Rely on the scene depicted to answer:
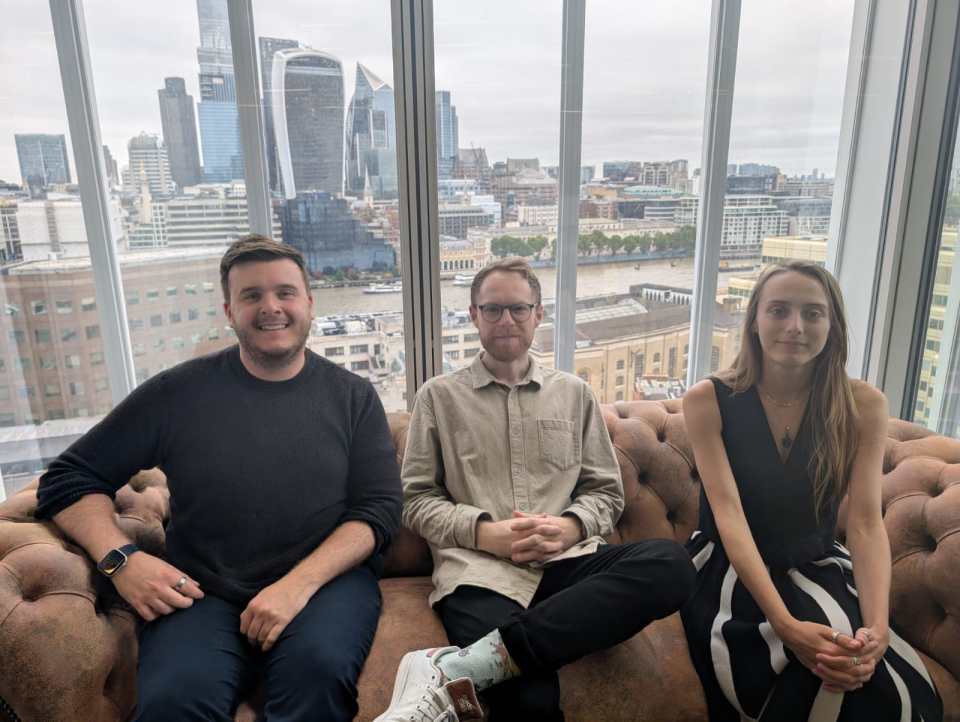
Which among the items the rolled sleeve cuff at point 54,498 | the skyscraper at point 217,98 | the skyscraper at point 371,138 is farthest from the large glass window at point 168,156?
the rolled sleeve cuff at point 54,498

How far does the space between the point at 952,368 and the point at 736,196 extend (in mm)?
1131

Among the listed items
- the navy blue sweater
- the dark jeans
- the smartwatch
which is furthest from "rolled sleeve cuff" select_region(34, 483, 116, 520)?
the dark jeans

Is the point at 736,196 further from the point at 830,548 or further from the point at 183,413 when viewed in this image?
the point at 183,413

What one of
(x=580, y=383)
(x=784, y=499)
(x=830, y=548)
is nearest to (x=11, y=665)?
(x=580, y=383)

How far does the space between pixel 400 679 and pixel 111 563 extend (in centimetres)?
70

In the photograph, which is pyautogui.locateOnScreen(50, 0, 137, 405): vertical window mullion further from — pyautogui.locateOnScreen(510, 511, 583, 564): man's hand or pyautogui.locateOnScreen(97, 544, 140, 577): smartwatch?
pyautogui.locateOnScreen(510, 511, 583, 564): man's hand

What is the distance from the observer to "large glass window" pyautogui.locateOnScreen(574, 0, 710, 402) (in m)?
2.17

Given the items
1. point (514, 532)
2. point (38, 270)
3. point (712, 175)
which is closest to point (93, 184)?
point (38, 270)

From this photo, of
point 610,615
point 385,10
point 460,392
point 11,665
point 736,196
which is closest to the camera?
point 11,665

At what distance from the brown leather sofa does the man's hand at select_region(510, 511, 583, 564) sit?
0.26 meters

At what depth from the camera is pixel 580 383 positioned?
1.78 metres

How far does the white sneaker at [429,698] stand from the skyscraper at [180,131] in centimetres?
174

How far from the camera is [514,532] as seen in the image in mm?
1507

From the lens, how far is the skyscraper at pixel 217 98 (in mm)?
1955
